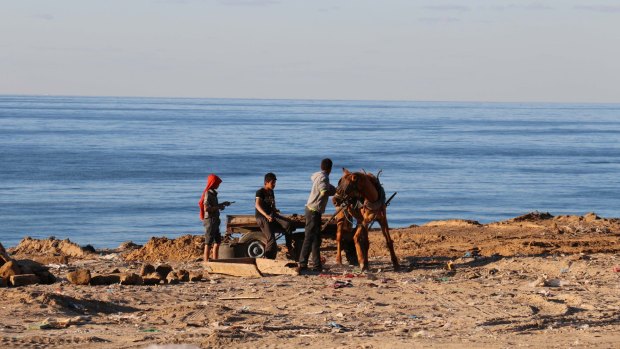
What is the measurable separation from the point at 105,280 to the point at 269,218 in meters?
2.69

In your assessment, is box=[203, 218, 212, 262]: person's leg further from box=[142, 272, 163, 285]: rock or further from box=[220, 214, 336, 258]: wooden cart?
box=[142, 272, 163, 285]: rock

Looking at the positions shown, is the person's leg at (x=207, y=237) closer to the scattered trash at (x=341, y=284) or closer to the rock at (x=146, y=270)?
the rock at (x=146, y=270)

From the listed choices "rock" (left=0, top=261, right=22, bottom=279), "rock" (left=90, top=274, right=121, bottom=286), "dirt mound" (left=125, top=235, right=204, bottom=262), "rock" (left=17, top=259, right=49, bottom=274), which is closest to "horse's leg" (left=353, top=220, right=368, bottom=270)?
"rock" (left=90, top=274, right=121, bottom=286)

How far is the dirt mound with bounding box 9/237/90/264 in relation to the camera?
1989 cm

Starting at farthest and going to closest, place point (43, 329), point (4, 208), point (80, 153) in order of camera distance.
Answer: point (80, 153), point (4, 208), point (43, 329)

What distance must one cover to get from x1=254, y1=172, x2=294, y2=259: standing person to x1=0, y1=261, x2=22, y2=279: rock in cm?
354

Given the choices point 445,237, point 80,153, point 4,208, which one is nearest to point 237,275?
point 445,237

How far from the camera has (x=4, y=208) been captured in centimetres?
3559

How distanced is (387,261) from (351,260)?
0.98 m

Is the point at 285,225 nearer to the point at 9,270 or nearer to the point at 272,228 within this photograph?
the point at 272,228

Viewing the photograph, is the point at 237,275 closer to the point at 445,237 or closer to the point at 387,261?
the point at 387,261

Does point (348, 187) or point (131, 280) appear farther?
point (348, 187)

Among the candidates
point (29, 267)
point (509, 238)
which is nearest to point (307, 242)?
point (29, 267)

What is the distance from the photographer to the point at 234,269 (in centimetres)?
1564
